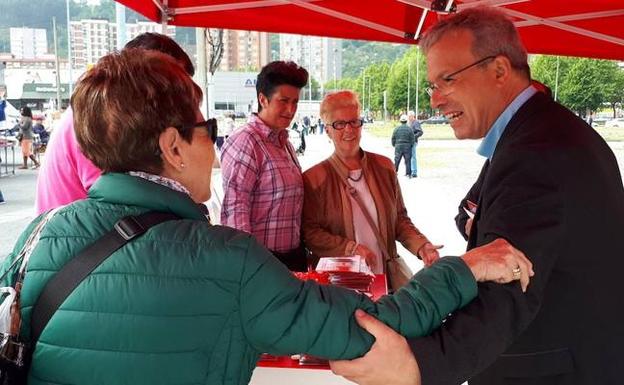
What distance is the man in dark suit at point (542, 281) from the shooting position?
1228 millimetres

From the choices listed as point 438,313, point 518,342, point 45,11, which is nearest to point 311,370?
point 518,342

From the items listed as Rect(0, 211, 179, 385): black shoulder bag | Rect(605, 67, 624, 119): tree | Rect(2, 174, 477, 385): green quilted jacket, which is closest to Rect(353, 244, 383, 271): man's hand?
Rect(2, 174, 477, 385): green quilted jacket

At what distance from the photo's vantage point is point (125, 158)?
1062mm

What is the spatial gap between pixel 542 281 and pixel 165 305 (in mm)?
829

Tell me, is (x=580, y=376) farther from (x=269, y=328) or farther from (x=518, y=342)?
(x=269, y=328)

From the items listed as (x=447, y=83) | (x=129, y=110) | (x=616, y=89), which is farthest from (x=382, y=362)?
(x=616, y=89)

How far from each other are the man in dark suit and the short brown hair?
1.75 ft

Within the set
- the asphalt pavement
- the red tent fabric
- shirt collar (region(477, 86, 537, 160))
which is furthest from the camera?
the asphalt pavement

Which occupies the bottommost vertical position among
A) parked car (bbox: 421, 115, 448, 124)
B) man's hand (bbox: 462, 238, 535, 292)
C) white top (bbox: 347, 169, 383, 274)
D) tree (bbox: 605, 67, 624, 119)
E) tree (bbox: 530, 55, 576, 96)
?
white top (bbox: 347, 169, 383, 274)

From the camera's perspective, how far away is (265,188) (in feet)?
10.2

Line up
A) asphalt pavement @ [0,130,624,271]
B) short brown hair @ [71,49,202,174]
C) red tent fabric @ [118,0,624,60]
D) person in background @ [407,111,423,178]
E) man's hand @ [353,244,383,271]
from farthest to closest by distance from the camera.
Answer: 1. person in background @ [407,111,423,178]
2. asphalt pavement @ [0,130,624,271]
3. red tent fabric @ [118,0,624,60]
4. man's hand @ [353,244,383,271]
5. short brown hair @ [71,49,202,174]

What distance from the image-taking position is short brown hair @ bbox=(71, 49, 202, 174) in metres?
1.04

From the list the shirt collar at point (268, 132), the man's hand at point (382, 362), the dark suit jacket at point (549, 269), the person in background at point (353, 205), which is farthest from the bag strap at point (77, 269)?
the shirt collar at point (268, 132)

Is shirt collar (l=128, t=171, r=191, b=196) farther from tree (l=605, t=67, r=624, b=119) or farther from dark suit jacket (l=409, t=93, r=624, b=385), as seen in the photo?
tree (l=605, t=67, r=624, b=119)
